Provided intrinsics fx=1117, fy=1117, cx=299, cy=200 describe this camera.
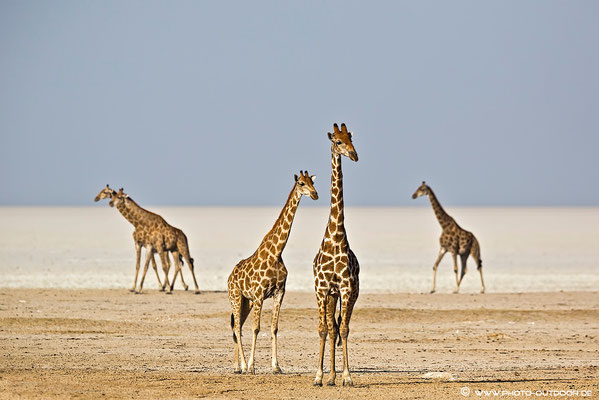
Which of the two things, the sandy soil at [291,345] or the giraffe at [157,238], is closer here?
the sandy soil at [291,345]

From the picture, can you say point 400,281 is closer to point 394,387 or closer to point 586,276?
point 586,276

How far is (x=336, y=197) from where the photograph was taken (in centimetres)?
1350

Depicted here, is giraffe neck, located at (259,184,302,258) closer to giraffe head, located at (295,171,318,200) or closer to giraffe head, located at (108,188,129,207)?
giraffe head, located at (295,171,318,200)

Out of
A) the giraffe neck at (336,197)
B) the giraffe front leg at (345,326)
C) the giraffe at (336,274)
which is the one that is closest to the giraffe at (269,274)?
the giraffe neck at (336,197)

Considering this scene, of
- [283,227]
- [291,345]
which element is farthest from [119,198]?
[283,227]

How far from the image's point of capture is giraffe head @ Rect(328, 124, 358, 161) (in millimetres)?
13102

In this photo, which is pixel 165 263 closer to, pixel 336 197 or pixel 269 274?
pixel 269 274

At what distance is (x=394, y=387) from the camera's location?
43.7 feet

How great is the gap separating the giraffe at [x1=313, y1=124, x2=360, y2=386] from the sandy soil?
673mm

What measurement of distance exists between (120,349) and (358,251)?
32.8 meters

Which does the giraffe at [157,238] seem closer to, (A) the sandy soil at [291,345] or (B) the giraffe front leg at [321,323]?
(A) the sandy soil at [291,345]

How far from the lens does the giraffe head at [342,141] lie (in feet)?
43.0

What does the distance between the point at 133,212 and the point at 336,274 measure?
14868 mm

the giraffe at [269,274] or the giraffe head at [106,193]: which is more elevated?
the giraffe head at [106,193]
